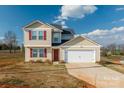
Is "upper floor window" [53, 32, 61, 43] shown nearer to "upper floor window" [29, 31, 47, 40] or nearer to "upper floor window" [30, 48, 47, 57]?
"upper floor window" [29, 31, 47, 40]

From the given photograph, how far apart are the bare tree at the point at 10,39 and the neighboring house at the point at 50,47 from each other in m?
30.7

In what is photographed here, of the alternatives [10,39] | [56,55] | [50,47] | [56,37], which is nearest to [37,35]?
[50,47]

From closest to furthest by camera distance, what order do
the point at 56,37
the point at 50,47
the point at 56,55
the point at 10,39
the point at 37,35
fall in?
the point at 37,35 → the point at 50,47 → the point at 56,55 → the point at 56,37 → the point at 10,39

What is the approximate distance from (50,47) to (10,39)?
110 feet

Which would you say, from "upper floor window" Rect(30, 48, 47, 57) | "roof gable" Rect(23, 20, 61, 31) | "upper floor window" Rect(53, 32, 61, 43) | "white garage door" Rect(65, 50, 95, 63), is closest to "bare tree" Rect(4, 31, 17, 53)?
"upper floor window" Rect(53, 32, 61, 43)

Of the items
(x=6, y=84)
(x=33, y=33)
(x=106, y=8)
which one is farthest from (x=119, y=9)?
(x=6, y=84)

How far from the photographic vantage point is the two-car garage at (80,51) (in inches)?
1019

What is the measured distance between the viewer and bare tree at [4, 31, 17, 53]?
182ft

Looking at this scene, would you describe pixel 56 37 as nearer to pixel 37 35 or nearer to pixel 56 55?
pixel 56 55

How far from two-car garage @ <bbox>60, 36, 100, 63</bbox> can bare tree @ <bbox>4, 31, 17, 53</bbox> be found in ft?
106

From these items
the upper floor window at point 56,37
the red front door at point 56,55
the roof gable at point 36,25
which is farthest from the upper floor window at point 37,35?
the red front door at point 56,55

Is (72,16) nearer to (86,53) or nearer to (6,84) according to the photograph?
(86,53)

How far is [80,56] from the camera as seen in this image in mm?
26094
